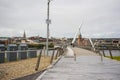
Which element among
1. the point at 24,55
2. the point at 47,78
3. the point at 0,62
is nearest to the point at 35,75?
the point at 47,78

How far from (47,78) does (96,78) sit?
2299 mm

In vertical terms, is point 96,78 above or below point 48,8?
below

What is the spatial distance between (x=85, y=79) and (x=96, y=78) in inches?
24.3

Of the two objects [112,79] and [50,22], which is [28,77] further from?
[50,22]

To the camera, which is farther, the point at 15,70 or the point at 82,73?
the point at 15,70

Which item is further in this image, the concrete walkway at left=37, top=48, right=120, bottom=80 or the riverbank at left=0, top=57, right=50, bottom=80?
the riverbank at left=0, top=57, right=50, bottom=80

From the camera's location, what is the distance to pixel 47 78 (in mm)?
13703

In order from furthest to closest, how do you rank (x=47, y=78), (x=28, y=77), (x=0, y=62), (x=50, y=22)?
(x=50, y=22), (x=0, y=62), (x=47, y=78), (x=28, y=77)

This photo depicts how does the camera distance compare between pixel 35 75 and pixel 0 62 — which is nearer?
pixel 35 75

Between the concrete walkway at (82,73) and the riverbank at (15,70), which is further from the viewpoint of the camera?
the riverbank at (15,70)


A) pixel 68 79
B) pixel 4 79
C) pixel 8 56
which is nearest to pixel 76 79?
pixel 68 79

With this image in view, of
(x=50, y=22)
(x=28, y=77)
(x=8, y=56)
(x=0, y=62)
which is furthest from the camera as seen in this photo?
(x=50, y=22)

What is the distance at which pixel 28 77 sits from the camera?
1273cm

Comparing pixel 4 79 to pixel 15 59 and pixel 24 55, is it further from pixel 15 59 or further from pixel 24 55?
pixel 24 55
